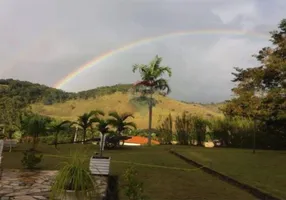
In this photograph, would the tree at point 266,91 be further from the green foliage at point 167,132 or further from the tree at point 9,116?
the tree at point 9,116

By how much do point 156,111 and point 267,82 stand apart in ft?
100

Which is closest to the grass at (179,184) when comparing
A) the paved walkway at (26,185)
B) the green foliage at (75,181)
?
the paved walkway at (26,185)

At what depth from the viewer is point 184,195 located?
295 inches

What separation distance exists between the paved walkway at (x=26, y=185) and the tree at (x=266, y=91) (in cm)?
1335

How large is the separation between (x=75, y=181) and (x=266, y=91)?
17.7 metres

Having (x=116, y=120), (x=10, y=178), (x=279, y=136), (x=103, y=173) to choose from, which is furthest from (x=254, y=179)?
(x=279, y=136)

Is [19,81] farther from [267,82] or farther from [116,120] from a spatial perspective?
[267,82]

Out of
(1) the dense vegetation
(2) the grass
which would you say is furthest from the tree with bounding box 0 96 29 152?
(2) the grass

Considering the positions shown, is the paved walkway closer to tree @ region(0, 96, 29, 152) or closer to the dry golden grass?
tree @ region(0, 96, 29, 152)

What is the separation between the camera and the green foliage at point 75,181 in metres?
4.84

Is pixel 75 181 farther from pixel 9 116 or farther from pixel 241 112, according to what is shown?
pixel 241 112

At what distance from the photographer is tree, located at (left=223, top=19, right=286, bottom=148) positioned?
1938 centimetres

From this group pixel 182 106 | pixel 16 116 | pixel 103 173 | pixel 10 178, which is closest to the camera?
pixel 10 178

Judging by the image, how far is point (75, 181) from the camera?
4.86 m
